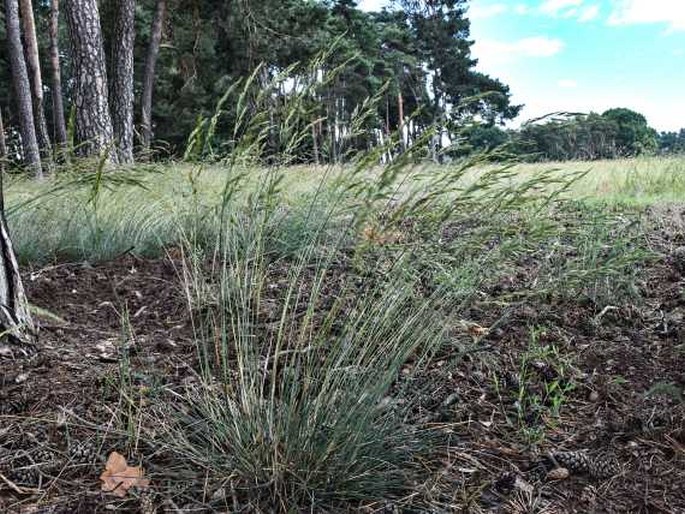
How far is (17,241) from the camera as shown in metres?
2.92

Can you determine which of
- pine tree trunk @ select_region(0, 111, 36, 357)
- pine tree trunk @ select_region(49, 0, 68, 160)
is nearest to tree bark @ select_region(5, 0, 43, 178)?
pine tree trunk @ select_region(49, 0, 68, 160)

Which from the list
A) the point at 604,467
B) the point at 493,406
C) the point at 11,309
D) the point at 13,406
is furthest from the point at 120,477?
the point at 604,467

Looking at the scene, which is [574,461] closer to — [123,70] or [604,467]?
[604,467]

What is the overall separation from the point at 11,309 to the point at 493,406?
4.77ft

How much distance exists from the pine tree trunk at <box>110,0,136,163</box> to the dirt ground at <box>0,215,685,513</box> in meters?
6.37

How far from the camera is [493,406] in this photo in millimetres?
1623

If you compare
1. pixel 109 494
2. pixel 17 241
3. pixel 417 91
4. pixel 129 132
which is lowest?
pixel 109 494

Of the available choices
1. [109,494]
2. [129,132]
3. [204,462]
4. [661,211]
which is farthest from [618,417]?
[129,132]

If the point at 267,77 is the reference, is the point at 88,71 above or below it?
below

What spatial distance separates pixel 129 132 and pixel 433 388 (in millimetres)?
7798

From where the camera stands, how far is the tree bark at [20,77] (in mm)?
7480

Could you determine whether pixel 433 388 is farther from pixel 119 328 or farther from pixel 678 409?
pixel 119 328

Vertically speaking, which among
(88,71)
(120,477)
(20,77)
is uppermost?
(20,77)

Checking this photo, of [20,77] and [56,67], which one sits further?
[56,67]
